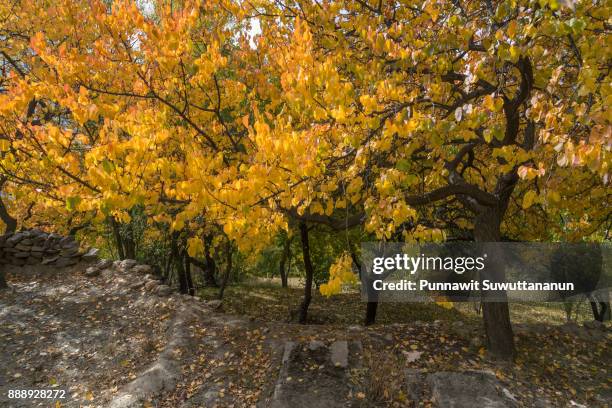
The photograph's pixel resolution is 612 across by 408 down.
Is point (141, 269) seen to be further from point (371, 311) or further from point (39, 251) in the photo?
point (371, 311)

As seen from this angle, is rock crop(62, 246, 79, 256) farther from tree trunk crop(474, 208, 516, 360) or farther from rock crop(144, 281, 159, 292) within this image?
tree trunk crop(474, 208, 516, 360)

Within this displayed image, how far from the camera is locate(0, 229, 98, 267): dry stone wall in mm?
10617

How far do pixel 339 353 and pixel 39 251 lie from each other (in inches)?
369

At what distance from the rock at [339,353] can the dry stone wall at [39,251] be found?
26.9ft

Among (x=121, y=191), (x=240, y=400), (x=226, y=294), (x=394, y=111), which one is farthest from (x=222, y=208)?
(x=226, y=294)

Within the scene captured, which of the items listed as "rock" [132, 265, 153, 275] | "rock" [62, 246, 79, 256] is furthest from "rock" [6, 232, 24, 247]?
"rock" [132, 265, 153, 275]

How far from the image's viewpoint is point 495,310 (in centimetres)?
599

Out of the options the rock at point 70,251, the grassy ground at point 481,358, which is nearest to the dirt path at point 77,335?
the rock at point 70,251

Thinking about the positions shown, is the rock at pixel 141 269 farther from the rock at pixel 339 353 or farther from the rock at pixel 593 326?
the rock at pixel 593 326

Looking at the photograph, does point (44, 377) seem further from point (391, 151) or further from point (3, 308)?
point (391, 151)

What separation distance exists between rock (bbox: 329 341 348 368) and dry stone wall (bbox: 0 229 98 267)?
8194mm

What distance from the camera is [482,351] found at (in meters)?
6.04

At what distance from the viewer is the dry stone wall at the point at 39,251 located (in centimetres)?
1062

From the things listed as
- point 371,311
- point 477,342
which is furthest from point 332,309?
point 477,342
